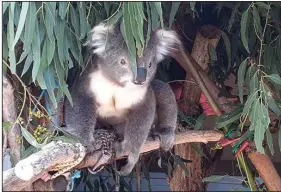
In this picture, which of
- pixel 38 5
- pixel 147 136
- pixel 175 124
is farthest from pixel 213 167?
pixel 38 5

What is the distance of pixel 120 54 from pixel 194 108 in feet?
2.37

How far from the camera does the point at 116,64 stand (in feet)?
7.32

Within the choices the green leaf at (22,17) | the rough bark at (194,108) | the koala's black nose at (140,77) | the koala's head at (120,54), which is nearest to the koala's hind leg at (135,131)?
the koala's head at (120,54)

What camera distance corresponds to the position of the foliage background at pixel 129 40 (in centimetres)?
169

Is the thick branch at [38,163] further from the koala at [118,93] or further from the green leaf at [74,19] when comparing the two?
the green leaf at [74,19]

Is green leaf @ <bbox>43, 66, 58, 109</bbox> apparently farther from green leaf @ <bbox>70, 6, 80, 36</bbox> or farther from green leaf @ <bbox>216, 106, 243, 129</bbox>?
green leaf @ <bbox>216, 106, 243, 129</bbox>

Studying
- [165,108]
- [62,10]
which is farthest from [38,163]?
[165,108]

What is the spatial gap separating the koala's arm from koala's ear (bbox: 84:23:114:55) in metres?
0.20

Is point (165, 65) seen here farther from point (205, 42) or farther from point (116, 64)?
point (116, 64)

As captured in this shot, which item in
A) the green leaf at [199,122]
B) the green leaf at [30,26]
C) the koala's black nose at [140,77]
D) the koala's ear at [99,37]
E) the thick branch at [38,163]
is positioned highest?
the green leaf at [30,26]

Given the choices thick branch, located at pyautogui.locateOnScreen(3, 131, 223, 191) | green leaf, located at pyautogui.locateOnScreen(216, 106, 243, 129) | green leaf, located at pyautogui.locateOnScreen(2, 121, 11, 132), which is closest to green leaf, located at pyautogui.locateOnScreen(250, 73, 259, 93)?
green leaf, located at pyautogui.locateOnScreen(216, 106, 243, 129)

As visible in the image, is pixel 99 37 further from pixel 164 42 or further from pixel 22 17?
pixel 22 17

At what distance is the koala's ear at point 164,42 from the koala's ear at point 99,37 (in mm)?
260

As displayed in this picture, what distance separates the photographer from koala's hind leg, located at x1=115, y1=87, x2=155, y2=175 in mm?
2299
